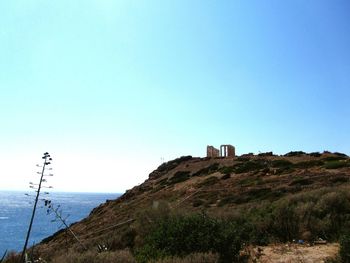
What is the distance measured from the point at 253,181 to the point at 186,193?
242 inches

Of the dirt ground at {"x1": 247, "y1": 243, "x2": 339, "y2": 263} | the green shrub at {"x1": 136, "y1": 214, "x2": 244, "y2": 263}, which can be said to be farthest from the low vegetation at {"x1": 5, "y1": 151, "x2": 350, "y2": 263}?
the dirt ground at {"x1": 247, "y1": 243, "x2": 339, "y2": 263}

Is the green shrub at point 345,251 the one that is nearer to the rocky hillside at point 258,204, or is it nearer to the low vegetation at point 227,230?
the low vegetation at point 227,230

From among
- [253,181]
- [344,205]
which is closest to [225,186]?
[253,181]

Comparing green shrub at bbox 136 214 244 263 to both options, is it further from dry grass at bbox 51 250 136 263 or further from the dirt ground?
dry grass at bbox 51 250 136 263

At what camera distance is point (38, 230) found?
282 ft

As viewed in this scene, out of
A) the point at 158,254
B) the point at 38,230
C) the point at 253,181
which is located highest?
the point at 253,181

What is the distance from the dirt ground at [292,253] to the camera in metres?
8.42

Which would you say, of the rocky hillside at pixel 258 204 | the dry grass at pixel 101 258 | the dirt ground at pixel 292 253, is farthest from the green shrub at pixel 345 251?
the dry grass at pixel 101 258

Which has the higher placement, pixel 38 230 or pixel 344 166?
pixel 344 166

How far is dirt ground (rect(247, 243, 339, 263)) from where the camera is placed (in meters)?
8.42

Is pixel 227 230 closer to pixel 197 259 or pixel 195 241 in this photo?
pixel 195 241

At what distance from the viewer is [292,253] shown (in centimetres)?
912

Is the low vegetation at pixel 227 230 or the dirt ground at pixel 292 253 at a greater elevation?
the low vegetation at pixel 227 230

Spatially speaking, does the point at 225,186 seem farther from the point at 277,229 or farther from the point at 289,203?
the point at 277,229
